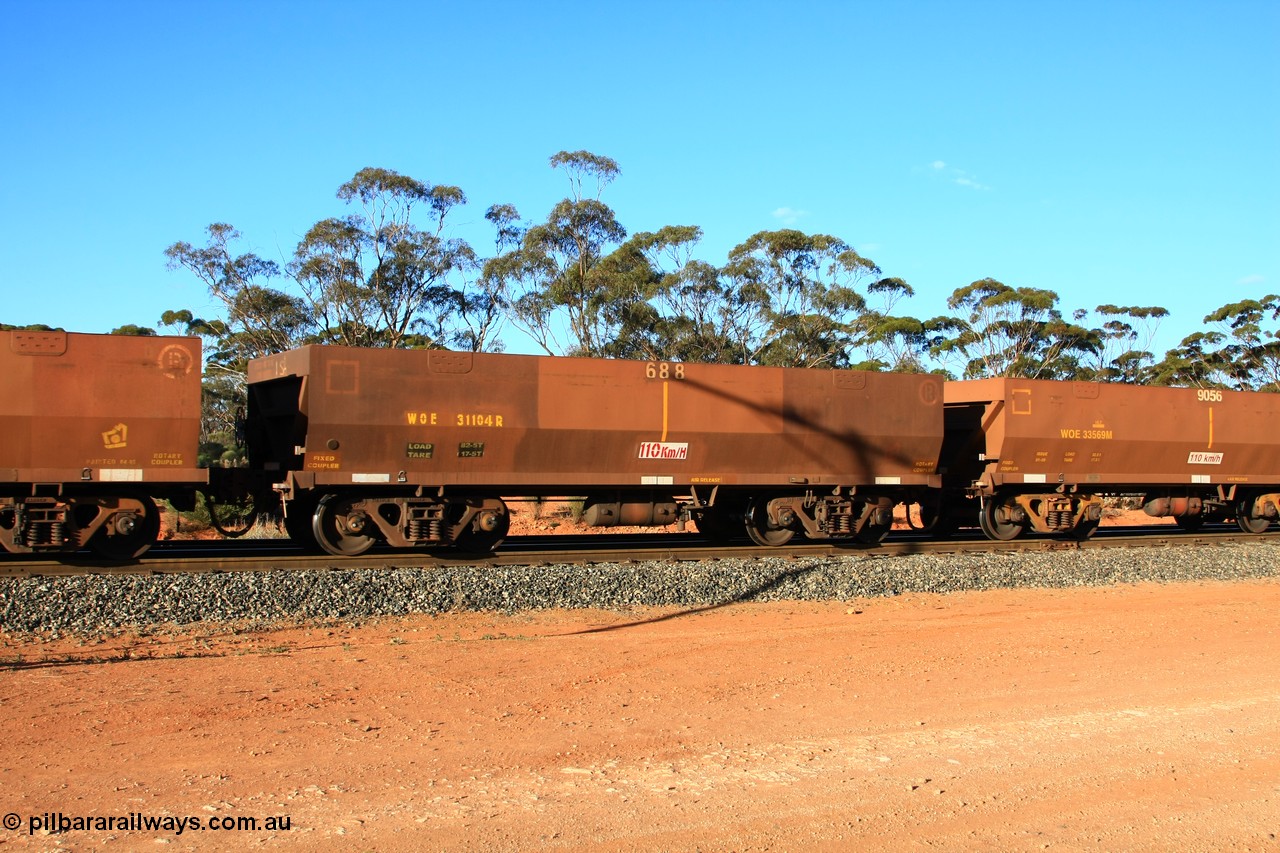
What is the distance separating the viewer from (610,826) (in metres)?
4.99

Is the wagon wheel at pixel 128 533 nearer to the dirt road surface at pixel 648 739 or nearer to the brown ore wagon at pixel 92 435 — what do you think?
the brown ore wagon at pixel 92 435

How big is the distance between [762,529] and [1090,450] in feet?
21.7

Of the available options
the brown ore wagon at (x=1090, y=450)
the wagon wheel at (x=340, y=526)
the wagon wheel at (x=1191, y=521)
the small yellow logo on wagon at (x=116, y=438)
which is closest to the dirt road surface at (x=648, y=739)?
the small yellow logo on wagon at (x=116, y=438)

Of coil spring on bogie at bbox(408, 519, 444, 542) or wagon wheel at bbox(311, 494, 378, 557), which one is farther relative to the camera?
coil spring on bogie at bbox(408, 519, 444, 542)

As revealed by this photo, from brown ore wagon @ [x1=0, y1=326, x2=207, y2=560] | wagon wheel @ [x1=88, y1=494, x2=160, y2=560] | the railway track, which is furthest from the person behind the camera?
wagon wheel @ [x1=88, y1=494, x2=160, y2=560]

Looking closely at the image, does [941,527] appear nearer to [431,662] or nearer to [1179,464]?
[1179,464]

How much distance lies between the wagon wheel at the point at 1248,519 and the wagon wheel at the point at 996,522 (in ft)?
19.8

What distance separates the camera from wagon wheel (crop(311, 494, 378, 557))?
13.9 meters

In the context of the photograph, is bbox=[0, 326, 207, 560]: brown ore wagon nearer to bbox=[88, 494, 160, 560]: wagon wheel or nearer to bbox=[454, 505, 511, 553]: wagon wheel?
bbox=[88, 494, 160, 560]: wagon wheel

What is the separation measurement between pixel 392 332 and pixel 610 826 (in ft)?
122

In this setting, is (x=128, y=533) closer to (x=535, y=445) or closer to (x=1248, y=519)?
(x=535, y=445)

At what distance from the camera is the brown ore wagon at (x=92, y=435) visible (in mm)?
12133

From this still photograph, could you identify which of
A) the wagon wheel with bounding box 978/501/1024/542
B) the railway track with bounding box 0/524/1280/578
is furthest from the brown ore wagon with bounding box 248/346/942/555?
the wagon wheel with bounding box 978/501/1024/542

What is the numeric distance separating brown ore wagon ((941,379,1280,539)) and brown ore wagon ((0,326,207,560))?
500 inches
